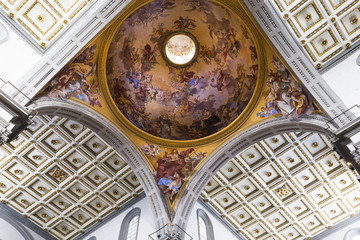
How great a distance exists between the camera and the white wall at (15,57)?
1282 centimetres

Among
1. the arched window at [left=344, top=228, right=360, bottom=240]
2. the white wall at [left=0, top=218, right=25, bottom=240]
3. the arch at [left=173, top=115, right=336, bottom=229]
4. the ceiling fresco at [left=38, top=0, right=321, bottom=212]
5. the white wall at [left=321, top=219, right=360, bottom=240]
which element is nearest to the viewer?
the arch at [left=173, top=115, right=336, bottom=229]

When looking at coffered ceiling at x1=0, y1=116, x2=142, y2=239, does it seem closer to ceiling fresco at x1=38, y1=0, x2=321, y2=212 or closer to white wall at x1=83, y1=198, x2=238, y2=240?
white wall at x1=83, y1=198, x2=238, y2=240

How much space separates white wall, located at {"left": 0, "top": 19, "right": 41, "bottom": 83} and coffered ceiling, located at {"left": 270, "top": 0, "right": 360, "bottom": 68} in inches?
354

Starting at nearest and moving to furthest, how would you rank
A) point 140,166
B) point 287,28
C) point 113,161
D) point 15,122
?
1. point 15,122
2. point 287,28
3. point 140,166
4. point 113,161

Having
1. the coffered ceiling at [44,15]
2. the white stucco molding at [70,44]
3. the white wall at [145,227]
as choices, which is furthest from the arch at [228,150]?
the coffered ceiling at [44,15]

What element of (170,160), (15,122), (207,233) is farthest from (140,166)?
(15,122)

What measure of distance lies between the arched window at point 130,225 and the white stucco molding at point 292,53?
1096cm

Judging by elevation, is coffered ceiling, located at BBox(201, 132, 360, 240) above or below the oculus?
below

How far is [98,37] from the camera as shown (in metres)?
15.7

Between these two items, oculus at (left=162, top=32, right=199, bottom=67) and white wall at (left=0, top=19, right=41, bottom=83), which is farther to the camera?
oculus at (left=162, top=32, right=199, bottom=67)

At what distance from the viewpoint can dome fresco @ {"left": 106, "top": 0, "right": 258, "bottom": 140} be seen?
1700 cm

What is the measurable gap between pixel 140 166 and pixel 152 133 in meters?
1.77

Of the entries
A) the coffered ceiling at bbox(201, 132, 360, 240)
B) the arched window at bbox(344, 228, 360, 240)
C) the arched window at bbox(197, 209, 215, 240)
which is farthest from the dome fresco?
the arched window at bbox(344, 228, 360, 240)

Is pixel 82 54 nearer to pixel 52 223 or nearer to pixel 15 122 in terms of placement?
pixel 15 122
